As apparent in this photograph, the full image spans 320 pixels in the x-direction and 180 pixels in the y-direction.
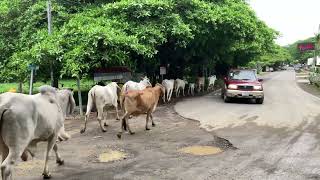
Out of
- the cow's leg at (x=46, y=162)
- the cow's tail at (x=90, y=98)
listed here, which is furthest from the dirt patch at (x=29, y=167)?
the cow's tail at (x=90, y=98)

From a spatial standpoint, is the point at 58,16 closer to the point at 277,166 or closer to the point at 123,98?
the point at 123,98

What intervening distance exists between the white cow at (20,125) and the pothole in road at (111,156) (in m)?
1.87

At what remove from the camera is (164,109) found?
806 inches

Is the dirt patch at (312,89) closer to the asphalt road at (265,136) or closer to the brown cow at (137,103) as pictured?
the asphalt road at (265,136)

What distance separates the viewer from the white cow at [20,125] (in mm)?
7486

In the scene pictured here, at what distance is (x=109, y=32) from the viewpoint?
61.4 feet

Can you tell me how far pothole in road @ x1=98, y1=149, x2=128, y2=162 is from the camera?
10367 millimetres

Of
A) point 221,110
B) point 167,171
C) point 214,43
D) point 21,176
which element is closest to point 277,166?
point 167,171

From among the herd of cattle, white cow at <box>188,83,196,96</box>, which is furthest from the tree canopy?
the herd of cattle

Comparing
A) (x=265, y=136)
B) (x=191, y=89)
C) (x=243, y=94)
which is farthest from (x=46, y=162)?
(x=191, y=89)

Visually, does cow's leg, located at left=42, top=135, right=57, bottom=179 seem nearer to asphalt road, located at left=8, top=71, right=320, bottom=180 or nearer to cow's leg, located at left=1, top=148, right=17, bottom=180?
asphalt road, located at left=8, top=71, right=320, bottom=180

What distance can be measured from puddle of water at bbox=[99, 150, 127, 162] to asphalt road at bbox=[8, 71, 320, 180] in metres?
0.15

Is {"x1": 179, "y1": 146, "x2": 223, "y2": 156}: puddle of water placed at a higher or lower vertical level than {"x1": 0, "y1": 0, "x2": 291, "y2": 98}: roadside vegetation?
lower

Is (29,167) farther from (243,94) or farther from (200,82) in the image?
(200,82)
